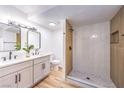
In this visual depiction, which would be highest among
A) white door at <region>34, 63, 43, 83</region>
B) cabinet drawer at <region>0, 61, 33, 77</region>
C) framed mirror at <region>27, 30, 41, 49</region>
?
framed mirror at <region>27, 30, 41, 49</region>

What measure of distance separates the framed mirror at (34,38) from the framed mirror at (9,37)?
1.10ft

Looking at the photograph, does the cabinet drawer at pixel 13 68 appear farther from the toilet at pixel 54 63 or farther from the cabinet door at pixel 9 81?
the toilet at pixel 54 63

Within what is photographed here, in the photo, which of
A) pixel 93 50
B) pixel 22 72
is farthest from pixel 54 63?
pixel 22 72

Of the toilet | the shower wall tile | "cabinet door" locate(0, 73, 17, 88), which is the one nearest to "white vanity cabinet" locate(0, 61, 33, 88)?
"cabinet door" locate(0, 73, 17, 88)

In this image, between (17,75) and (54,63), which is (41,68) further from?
(17,75)

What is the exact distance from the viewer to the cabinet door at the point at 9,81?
1.60m

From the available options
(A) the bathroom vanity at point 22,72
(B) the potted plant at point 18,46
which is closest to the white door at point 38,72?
(A) the bathroom vanity at point 22,72

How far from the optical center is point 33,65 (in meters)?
2.38

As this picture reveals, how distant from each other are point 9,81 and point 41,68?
109cm

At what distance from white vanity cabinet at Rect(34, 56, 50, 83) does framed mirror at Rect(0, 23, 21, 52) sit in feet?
2.08

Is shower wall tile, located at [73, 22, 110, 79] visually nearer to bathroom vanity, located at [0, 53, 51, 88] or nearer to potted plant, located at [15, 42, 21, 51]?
bathroom vanity, located at [0, 53, 51, 88]

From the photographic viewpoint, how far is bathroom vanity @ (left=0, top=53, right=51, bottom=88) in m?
1.65
